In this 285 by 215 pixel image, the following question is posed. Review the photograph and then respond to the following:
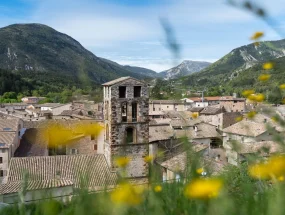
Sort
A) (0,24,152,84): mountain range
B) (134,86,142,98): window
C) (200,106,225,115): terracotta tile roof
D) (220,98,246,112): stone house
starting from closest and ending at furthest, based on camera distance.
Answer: (134,86,142,98): window, (200,106,225,115): terracotta tile roof, (220,98,246,112): stone house, (0,24,152,84): mountain range

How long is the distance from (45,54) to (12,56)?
1709cm

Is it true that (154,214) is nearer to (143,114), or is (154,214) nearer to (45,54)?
(143,114)

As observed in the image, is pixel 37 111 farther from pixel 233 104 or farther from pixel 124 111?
pixel 124 111

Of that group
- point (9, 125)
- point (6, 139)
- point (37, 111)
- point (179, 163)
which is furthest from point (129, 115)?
point (37, 111)

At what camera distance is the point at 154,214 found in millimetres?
1685

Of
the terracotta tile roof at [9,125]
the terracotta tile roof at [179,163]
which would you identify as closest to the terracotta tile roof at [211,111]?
the terracotta tile roof at [9,125]

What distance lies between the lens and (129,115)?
19172 millimetres

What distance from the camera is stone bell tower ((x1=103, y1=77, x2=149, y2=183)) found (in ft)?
60.8

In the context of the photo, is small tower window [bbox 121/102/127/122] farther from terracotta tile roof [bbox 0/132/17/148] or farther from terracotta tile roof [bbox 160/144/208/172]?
terracotta tile roof [bbox 160/144/208/172]

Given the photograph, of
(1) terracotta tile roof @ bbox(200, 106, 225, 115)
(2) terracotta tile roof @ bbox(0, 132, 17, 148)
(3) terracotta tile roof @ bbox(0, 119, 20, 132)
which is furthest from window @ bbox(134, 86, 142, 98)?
(1) terracotta tile roof @ bbox(200, 106, 225, 115)

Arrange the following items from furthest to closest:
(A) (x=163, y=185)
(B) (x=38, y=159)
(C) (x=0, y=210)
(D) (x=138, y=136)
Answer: (D) (x=138, y=136) < (B) (x=38, y=159) < (A) (x=163, y=185) < (C) (x=0, y=210)

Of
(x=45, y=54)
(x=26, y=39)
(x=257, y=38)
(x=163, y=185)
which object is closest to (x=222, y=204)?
(x=257, y=38)

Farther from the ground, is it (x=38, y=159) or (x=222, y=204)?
(x=222, y=204)

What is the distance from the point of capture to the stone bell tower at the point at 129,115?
18531 mm
